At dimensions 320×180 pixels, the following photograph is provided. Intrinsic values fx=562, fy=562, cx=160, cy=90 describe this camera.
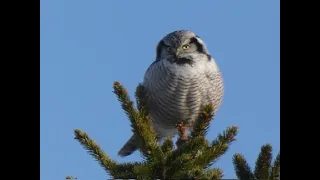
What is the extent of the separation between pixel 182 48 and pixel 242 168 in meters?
1.82

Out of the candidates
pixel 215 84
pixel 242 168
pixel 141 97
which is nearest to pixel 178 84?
pixel 215 84

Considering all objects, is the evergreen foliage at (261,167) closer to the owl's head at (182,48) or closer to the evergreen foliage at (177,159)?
the evergreen foliage at (177,159)

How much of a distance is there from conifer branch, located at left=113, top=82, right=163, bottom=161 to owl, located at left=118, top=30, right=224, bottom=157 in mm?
1086

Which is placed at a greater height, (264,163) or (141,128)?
(141,128)

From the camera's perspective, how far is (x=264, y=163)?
2.87m

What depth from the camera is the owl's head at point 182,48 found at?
461 cm

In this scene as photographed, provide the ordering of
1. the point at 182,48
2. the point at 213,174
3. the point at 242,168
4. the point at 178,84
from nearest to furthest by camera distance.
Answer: the point at 213,174 → the point at 242,168 → the point at 178,84 → the point at 182,48

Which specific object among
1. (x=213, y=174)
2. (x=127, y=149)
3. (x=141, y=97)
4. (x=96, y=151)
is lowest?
(x=213, y=174)

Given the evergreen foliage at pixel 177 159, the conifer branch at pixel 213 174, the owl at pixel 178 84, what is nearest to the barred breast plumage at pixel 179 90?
the owl at pixel 178 84

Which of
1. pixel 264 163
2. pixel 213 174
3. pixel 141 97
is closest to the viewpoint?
pixel 213 174

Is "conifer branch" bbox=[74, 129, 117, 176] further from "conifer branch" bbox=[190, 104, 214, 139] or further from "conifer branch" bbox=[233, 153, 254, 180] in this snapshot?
"conifer branch" bbox=[233, 153, 254, 180]

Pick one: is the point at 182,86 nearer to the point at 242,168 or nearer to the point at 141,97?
the point at 141,97

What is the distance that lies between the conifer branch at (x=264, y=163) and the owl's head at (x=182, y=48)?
5.86 feet
